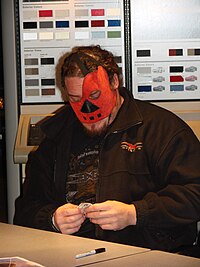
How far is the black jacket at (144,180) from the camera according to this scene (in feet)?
8.26

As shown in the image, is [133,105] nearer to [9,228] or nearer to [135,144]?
[135,144]

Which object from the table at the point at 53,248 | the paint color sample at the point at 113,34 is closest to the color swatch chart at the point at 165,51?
the paint color sample at the point at 113,34

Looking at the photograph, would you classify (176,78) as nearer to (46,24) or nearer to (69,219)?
Answer: (46,24)

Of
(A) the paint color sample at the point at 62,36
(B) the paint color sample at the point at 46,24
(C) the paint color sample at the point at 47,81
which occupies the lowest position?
(C) the paint color sample at the point at 47,81

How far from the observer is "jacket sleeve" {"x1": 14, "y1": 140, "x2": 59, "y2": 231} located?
8.95ft

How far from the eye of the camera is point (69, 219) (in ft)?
8.14

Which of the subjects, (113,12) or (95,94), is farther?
(113,12)

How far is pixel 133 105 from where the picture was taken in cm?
278

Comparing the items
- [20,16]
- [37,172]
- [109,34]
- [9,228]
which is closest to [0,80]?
[20,16]

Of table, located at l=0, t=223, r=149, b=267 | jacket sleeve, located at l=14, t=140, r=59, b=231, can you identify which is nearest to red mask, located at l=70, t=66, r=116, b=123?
jacket sleeve, located at l=14, t=140, r=59, b=231

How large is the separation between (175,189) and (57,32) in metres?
2.08

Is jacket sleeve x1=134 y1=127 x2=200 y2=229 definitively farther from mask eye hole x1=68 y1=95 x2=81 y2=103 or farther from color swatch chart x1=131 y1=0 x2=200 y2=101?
color swatch chart x1=131 y1=0 x2=200 y2=101

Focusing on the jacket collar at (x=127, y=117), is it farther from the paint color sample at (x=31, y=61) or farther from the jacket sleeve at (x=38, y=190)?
the paint color sample at (x=31, y=61)

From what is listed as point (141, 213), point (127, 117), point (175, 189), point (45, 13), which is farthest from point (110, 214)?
point (45, 13)
